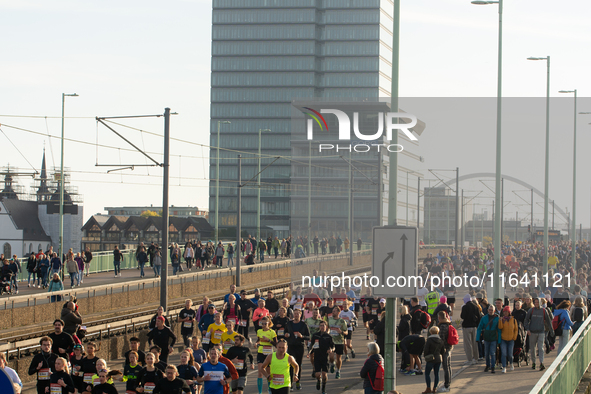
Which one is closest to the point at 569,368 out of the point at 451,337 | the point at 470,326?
the point at 451,337

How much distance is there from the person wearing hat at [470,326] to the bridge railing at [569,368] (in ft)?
10.2

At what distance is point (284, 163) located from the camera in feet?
430

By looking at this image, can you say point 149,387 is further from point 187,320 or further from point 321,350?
point 187,320

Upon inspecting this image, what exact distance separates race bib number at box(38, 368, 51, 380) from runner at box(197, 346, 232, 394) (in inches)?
88.2

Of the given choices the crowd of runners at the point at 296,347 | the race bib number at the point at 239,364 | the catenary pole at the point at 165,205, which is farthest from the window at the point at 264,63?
the race bib number at the point at 239,364

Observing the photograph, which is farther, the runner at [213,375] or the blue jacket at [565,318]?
the blue jacket at [565,318]

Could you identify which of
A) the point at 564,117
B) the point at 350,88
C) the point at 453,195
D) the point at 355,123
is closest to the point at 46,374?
the point at 355,123

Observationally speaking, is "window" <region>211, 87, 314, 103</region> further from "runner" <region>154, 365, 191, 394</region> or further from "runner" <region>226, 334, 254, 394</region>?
"runner" <region>154, 365, 191, 394</region>

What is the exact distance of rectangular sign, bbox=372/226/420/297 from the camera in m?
9.30

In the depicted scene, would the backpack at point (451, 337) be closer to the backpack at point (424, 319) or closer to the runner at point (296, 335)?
the backpack at point (424, 319)

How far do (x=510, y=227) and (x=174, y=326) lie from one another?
315ft

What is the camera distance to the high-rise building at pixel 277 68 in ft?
411

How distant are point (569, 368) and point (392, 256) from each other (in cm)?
340

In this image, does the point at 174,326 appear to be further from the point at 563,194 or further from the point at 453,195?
the point at 453,195
